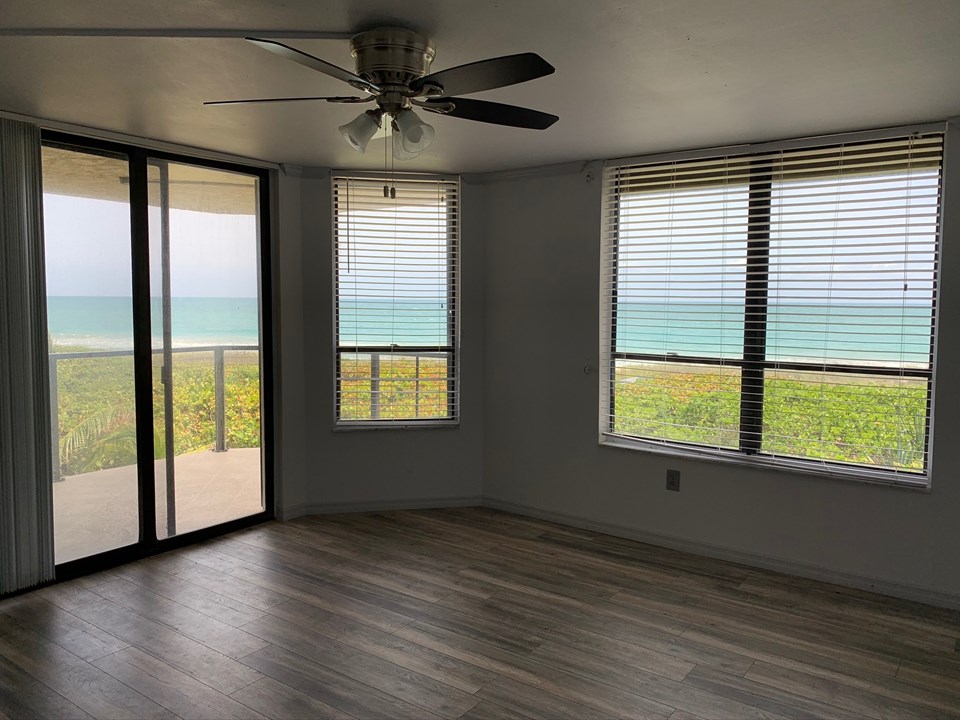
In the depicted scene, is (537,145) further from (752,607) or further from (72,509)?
(72,509)

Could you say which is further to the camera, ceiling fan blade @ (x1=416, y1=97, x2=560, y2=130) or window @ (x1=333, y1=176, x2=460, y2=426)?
window @ (x1=333, y1=176, x2=460, y2=426)

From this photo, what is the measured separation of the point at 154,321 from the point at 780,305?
11.9ft

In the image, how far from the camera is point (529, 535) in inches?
175

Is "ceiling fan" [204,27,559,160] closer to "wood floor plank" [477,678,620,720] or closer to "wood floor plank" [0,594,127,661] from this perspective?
"wood floor plank" [477,678,620,720]

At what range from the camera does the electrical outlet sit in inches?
165

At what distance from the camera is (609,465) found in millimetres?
4477

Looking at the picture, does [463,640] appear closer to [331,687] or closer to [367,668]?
[367,668]

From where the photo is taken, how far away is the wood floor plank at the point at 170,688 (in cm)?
248

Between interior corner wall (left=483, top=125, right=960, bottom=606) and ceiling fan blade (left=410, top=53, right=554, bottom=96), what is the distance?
246 cm

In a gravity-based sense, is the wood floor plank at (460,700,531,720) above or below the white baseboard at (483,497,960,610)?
below

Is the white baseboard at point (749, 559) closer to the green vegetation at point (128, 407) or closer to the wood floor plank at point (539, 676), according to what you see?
the wood floor plank at point (539, 676)

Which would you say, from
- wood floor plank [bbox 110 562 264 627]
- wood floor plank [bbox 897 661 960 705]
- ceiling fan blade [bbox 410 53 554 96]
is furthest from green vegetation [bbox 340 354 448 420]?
wood floor plank [bbox 897 661 960 705]

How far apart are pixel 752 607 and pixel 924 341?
1.63 m

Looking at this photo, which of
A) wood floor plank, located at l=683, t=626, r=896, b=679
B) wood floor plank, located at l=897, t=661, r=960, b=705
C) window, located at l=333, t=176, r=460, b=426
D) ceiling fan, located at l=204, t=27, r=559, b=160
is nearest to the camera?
ceiling fan, located at l=204, t=27, r=559, b=160
